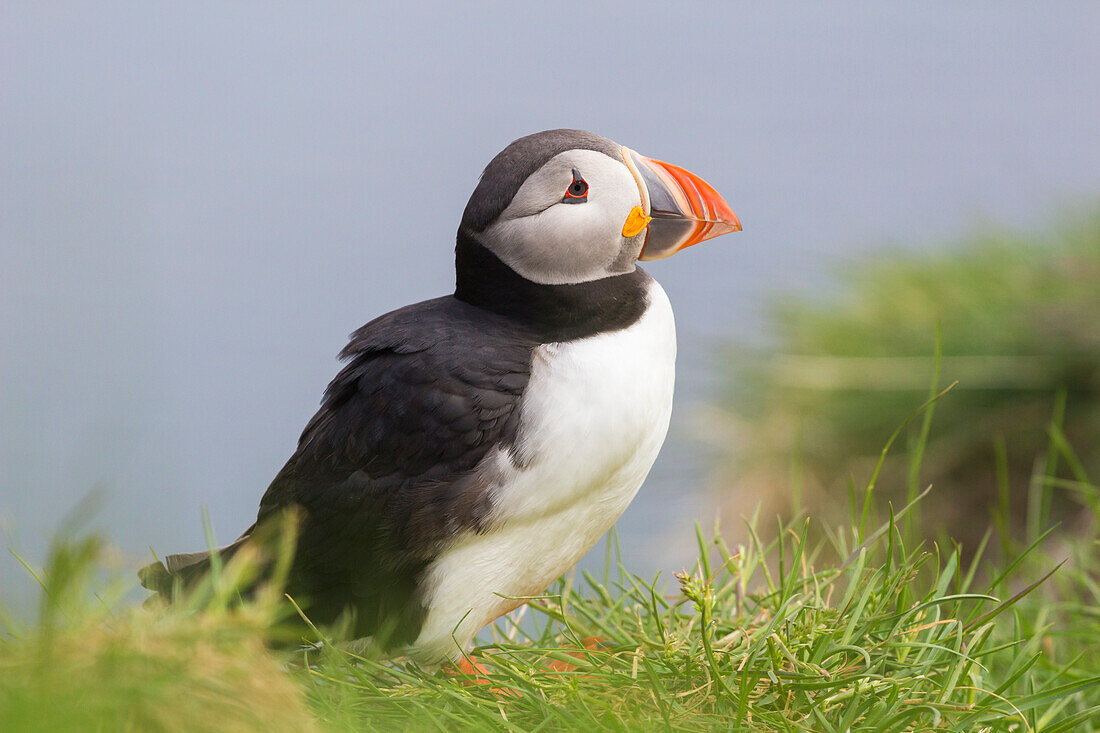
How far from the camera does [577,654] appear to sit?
2.00 meters

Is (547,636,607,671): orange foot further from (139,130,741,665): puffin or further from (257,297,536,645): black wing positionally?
(257,297,536,645): black wing

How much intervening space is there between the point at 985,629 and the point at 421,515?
109 cm

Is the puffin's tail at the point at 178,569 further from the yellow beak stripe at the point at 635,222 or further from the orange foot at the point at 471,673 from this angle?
the yellow beak stripe at the point at 635,222

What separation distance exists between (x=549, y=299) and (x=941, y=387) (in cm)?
270

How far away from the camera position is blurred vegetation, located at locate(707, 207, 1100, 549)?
427 cm

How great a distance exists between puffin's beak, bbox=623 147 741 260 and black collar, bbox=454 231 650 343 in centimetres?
10

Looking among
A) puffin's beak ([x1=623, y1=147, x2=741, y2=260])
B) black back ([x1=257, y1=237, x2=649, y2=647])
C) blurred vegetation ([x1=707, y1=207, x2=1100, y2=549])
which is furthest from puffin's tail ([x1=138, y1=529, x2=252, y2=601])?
blurred vegetation ([x1=707, y1=207, x2=1100, y2=549])

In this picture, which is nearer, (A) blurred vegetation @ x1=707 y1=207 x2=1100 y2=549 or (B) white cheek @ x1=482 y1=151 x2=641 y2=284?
(B) white cheek @ x1=482 y1=151 x2=641 y2=284

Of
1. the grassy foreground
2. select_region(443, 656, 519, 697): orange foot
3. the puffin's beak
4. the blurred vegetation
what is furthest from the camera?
Answer: the blurred vegetation

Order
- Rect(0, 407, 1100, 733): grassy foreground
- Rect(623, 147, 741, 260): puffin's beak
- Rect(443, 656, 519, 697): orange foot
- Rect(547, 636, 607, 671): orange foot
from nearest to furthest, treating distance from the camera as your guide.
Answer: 1. Rect(0, 407, 1100, 733): grassy foreground
2. Rect(443, 656, 519, 697): orange foot
3. Rect(547, 636, 607, 671): orange foot
4. Rect(623, 147, 741, 260): puffin's beak

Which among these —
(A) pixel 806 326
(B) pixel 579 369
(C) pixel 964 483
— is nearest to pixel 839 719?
(B) pixel 579 369

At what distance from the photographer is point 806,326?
4996 millimetres

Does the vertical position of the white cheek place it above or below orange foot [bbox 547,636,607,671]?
above

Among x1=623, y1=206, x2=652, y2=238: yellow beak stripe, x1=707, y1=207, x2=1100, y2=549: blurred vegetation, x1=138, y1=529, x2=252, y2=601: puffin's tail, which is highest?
x1=623, y1=206, x2=652, y2=238: yellow beak stripe
